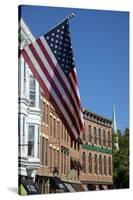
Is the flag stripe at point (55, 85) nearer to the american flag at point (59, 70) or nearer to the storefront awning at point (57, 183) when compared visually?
the american flag at point (59, 70)

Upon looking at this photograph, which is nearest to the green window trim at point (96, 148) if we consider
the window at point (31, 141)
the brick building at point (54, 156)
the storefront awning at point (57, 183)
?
the brick building at point (54, 156)

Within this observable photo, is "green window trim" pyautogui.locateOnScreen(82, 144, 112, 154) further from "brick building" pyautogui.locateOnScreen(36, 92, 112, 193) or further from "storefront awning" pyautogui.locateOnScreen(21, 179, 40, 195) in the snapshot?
"storefront awning" pyautogui.locateOnScreen(21, 179, 40, 195)

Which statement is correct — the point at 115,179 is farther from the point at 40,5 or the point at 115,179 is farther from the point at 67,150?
the point at 40,5

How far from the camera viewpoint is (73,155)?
1432cm

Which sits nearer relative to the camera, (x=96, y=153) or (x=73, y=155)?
(x=73, y=155)

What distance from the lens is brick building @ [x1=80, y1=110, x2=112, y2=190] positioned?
14445mm

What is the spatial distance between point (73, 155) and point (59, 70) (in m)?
1.84

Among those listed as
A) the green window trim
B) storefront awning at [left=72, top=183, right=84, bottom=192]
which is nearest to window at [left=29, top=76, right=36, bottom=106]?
the green window trim

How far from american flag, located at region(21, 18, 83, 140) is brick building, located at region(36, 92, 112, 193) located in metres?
0.20

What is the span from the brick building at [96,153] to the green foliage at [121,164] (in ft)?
0.43

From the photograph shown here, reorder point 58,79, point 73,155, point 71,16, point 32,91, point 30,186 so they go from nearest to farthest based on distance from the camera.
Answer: point 30,186, point 32,91, point 58,79, point 71,16, point 73,155

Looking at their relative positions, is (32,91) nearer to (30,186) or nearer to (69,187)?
(30,186)

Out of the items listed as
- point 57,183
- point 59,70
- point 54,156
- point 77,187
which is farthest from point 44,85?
point 77,187

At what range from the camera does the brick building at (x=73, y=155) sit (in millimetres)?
13641
